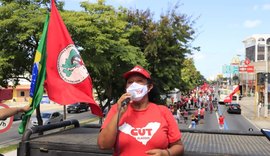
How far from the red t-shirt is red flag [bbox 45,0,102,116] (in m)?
2.63

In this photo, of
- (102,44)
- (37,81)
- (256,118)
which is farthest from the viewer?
(256,118)

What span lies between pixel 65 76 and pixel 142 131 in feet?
10.0

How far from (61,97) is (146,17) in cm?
2557

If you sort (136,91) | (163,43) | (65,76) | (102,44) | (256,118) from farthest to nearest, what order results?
(256,118) < (163,43) < (102,44) < (65,76) < (136,91)


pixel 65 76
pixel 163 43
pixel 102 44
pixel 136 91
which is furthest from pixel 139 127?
pixel 163 43

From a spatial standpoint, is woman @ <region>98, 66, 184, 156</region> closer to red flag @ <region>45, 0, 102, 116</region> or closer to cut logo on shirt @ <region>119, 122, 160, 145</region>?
cut logo on shirt @ <region>119, 122, 160, 145</region>

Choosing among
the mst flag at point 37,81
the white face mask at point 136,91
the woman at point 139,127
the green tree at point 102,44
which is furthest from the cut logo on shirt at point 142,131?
the green tree at point 102,44

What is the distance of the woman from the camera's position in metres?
2.67

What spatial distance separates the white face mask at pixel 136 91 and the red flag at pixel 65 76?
269 cm

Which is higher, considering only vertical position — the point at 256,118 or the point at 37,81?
the point at 37,81

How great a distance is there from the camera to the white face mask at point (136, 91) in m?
2.72

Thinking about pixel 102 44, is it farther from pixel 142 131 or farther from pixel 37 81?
pixel 142 131

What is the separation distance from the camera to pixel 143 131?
2.74 meters

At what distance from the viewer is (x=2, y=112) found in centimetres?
411
